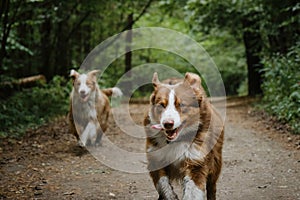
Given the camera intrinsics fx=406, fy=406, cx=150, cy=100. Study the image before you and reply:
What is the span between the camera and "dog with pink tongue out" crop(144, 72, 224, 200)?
4094 mm

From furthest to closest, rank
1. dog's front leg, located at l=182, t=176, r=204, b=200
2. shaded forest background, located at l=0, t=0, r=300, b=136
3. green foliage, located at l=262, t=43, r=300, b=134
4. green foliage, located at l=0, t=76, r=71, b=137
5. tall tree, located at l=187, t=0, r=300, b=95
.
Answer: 1. tall tree, located at l=187, t=0, r=300, b=95
2. shaded forest background, located at l=0, t=0, r=300, b=136
3. green foliage, located at l=0, t=76, r=71, b=137
4. green foliage, located at l=262, t=43, r=300, b=134
5. dog's front leg, located at l=182, t=176, r=204, b=200

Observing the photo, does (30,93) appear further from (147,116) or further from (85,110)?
(147,116)

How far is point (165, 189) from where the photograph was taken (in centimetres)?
424

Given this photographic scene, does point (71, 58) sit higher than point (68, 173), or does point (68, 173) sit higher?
point (71, 58)

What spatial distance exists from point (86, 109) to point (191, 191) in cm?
548

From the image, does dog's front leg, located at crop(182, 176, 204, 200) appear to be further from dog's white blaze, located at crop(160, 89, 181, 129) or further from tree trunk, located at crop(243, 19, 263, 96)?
tree trunk, located at crop(243, 19, 263, 96)

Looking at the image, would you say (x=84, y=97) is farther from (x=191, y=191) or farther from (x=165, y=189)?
(x=191, y=191)

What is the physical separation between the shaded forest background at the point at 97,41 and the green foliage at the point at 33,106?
3 cm

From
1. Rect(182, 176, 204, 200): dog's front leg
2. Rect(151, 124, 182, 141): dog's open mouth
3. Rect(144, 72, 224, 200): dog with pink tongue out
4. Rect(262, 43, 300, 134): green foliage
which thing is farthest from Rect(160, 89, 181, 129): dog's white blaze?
Rect(262, 43, 300, 134): green foliage

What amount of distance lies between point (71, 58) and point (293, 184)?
15.7 metres

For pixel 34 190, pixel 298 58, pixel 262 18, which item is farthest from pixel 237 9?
pixel 34 190

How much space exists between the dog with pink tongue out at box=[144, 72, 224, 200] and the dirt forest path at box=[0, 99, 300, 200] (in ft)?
4.43

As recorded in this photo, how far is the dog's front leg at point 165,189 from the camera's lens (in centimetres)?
421

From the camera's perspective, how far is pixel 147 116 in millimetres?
4395
